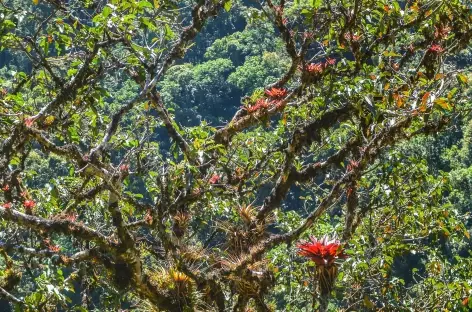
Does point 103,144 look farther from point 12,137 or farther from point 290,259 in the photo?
point 290,259

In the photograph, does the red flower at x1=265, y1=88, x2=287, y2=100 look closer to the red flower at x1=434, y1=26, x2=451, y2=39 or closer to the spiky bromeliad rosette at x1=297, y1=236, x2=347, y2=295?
the red flower at x1=434, y1=26, x2=451, y2=39

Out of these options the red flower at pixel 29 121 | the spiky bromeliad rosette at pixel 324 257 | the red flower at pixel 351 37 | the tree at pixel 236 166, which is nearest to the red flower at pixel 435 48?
the tree at pixel 236 166

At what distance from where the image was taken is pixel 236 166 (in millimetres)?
4418

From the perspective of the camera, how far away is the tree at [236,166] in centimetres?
318

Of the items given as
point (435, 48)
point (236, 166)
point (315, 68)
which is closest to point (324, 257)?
point (315, 68)

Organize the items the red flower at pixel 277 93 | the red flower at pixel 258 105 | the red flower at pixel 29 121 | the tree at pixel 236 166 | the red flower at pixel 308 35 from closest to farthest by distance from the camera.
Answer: the tree at pixel 236 166 → the red flower at pixel 29 121 → the red flower at pixel 308 35 → the red flower at pixel 258 105 → the red flower at pixel 277 93

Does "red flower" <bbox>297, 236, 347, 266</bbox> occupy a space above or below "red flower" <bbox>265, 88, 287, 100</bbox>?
above

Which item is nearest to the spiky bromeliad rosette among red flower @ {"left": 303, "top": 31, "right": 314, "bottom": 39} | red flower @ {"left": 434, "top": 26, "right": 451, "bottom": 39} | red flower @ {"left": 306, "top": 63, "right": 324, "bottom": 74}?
red flower @ {"left": 306, "top": 63, "right": 324, "bottom": 74}

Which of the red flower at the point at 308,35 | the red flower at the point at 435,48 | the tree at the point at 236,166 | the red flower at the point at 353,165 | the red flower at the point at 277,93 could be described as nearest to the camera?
the tree at the point at 236,166

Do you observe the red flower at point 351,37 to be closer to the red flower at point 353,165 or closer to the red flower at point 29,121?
the red flower at point 353,165

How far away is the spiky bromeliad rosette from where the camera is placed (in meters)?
2.83

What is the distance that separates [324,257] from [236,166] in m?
1.64

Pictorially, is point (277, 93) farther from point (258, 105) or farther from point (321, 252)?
point (321, 252)

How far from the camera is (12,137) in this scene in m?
3.26
